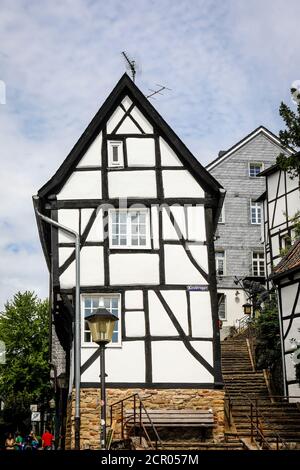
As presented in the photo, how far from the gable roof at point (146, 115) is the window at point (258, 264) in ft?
87.1

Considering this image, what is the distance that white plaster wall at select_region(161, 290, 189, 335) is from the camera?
23234 mm

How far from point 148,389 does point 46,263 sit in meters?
9.94

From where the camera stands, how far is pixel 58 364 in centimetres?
3073

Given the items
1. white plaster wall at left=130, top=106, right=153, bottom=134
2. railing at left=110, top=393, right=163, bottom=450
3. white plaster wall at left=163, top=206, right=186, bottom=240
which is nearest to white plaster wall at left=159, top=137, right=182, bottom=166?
white plaster wall at left=130, top=106, right=153, bottom=134

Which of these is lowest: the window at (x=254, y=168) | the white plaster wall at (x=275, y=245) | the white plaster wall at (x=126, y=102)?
the white plaster wall at (x=275, y=245)

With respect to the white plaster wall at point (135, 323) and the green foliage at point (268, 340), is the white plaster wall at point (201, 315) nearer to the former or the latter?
the white plaster wall at point (135, 323)

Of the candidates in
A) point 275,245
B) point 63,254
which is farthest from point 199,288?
point 275,245

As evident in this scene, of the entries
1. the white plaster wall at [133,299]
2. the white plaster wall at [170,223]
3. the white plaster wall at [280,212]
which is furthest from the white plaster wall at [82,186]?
the white plaster wall at [280,212]

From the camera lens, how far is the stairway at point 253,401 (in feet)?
74.6

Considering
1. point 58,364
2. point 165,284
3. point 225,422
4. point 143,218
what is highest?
point 143,218

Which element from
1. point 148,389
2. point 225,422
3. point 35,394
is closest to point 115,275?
point 148,389

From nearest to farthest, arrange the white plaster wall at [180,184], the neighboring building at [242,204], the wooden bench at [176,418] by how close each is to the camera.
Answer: the wooden bench at [176,418] → the white plaster wall at [180,184] → the neighboring building at [242,204]

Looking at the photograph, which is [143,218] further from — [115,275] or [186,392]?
[186,392]

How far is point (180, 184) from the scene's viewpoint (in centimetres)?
2452
